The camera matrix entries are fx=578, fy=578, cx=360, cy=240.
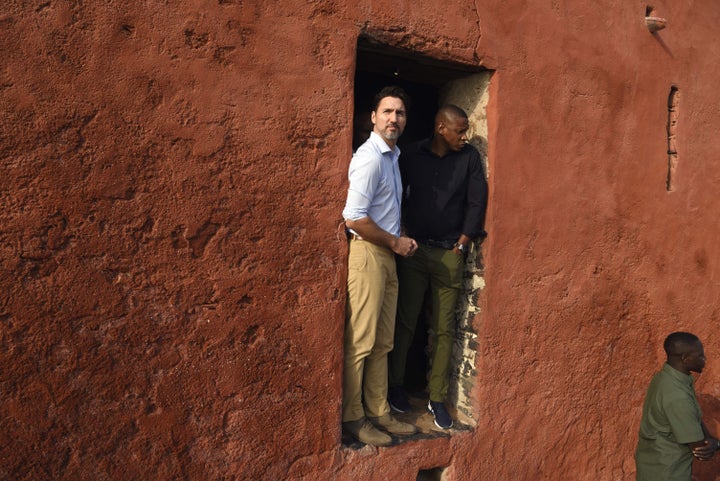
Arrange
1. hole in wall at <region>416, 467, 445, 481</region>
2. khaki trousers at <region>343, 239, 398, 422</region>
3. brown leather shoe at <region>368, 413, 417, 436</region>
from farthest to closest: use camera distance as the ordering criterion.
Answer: hole in wall at <region>416, 467, 445, 481</region> < brown leather shoe at <region>368, 413, 417, 436</region> < khaki trousers at <region>343, 239, 398, 422</region>

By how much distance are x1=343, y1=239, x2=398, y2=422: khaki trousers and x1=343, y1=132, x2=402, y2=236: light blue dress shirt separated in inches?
6.2

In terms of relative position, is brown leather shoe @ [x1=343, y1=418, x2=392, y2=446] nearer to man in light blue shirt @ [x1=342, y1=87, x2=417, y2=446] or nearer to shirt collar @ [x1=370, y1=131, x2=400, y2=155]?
man in light blue shirt @ [x1=342, y1=87, x2=417, y2=446]

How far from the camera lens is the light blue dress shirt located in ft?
8.71

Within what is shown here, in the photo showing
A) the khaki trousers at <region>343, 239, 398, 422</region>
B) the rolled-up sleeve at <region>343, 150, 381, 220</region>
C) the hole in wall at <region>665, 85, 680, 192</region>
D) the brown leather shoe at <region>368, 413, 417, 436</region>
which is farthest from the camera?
the hole in wall at <region>665, 85, 680, 192</region>

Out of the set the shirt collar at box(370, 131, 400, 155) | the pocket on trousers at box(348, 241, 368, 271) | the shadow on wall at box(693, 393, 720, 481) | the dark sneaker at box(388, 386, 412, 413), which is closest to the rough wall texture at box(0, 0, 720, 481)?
the pocket on trousers at box(348, 241, 368, 271)

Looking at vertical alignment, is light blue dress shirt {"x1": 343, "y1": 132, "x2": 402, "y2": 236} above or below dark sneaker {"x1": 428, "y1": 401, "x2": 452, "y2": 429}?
above

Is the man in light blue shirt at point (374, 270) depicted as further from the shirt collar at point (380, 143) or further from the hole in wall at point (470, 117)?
the hole in wall at point (470, 117)

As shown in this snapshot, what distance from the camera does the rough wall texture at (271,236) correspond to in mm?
2133

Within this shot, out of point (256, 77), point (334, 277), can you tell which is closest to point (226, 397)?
point (334, 277)

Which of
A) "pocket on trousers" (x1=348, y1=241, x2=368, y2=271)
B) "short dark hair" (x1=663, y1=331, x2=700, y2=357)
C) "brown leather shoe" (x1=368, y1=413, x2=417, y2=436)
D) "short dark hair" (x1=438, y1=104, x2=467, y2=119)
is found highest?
"short dark hair" (x1=438, y1=104, x2=467, y2=119)

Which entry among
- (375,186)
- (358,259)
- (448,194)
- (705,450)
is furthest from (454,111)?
(705,450)

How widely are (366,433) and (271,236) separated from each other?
111 cm

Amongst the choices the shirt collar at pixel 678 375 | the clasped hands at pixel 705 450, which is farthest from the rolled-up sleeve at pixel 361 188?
the clasped hands at pixel 705 450

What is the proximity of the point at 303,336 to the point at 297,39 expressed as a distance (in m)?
1.34
